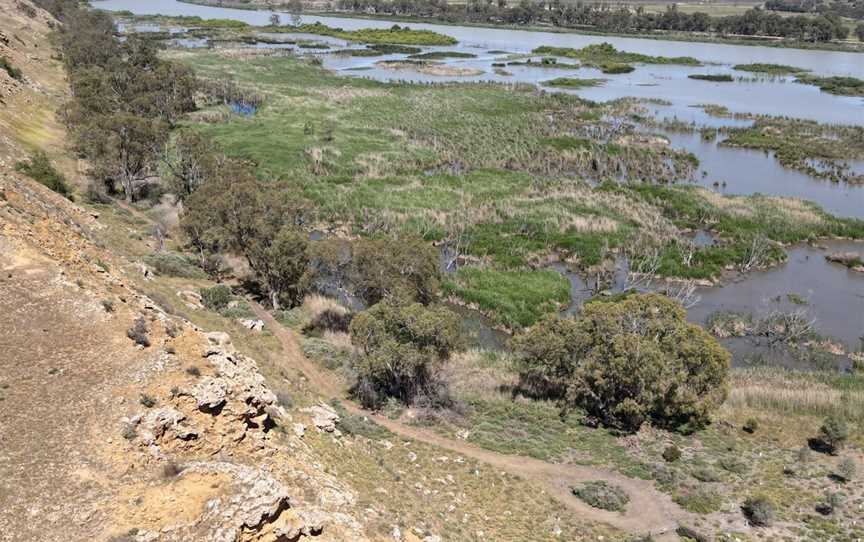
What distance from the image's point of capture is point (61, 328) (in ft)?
60.4

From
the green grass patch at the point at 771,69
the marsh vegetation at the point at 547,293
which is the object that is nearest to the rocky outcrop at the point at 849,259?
the marsh vegetation at the point at 547,293

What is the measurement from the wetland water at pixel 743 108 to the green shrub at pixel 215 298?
1515 centimetres

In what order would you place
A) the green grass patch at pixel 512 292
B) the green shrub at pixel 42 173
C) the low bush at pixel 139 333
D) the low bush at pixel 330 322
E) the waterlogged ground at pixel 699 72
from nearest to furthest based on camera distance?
the low bush at pixel 139 333 → the low bush at pixel 330 322 → the green grass patch at pixel 512 292 → the green shrub at pixel 42 173 → the waterlogged ground at pixel 699 72

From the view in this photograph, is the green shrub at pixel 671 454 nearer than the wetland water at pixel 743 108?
Yes

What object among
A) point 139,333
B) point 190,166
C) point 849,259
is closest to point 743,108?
point 849,259

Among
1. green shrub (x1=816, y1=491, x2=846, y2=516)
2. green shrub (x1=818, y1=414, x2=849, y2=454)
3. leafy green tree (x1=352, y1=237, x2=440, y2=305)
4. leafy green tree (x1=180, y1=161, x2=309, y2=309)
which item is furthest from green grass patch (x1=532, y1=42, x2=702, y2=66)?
green shrub (x1=816, y1=491, x2=846, y2=516)

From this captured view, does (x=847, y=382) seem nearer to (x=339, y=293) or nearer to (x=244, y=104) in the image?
(x=339, y=293)

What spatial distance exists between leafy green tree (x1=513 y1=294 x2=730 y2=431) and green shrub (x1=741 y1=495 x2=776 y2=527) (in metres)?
5.74

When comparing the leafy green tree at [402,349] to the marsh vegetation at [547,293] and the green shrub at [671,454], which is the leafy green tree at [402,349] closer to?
the marsh vegetation at [547,293]

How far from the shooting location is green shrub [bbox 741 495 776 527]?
20.1 m

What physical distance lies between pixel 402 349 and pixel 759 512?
14.7 meters

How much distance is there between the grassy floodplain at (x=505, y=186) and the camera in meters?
45.9

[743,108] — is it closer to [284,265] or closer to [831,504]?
[284,265]

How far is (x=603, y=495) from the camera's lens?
2128 cm
